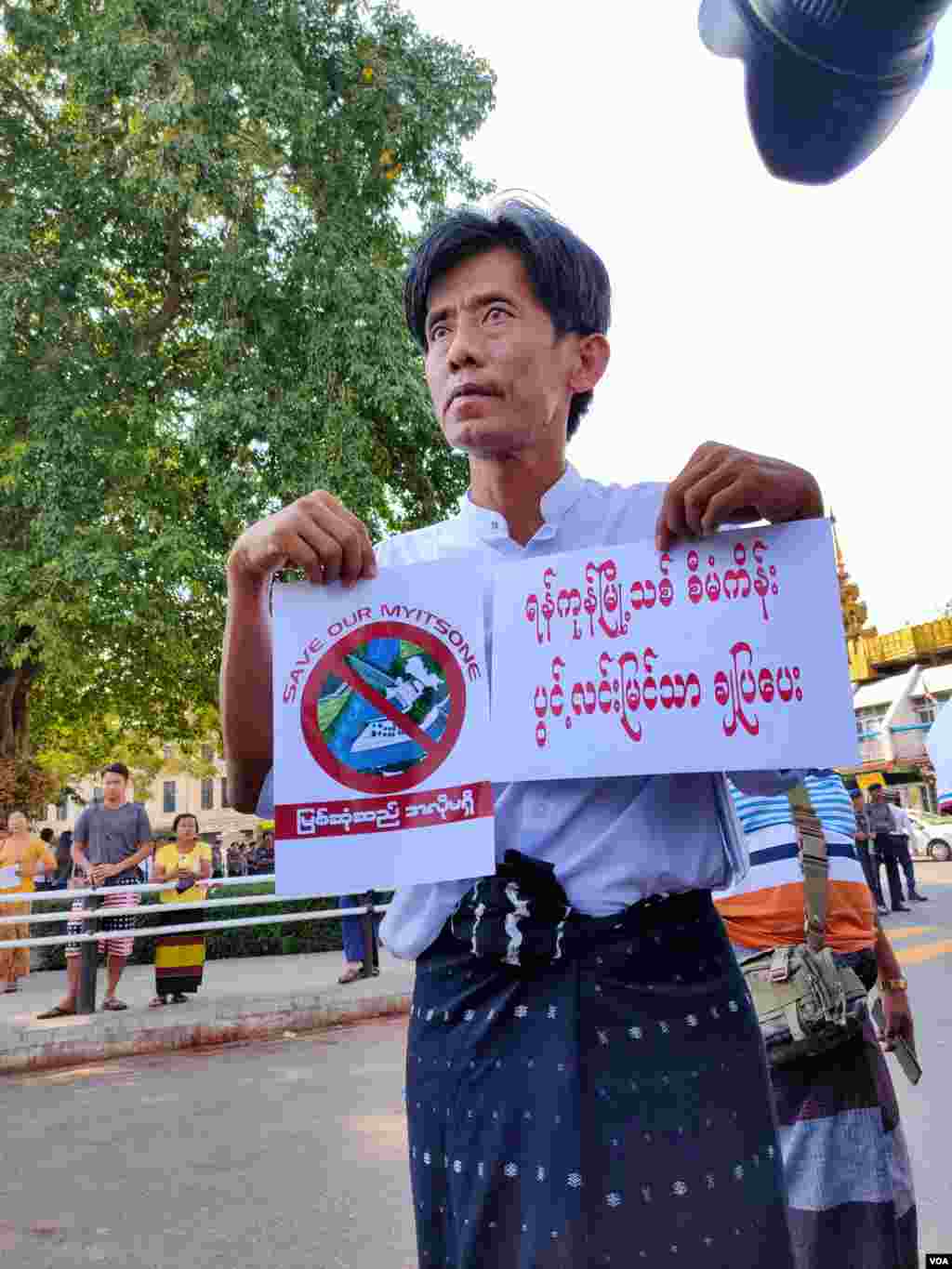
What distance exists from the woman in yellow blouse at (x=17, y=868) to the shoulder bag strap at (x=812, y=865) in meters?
8.67

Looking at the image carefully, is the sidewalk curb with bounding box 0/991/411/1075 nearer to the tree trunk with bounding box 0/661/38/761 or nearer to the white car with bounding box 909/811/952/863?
the tree trunk with bounding box 0/661/38/761

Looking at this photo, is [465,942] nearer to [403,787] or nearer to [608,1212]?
[403,787]

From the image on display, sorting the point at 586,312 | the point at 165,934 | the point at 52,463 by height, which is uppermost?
the point at 52,463

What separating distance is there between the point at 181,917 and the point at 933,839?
986 inches

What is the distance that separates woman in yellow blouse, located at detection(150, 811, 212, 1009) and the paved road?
1.58 m

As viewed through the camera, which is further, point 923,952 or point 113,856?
point 923,952

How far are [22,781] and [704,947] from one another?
17.4m

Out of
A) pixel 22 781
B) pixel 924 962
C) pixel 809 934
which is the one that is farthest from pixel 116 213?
pixel 809 934

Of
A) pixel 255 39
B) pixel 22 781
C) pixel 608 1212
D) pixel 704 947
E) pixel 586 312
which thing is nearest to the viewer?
pixel 608 1212

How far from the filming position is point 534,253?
156cm

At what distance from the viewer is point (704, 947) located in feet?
4.47

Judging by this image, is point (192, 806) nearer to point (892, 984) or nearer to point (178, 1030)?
point (178, 1030)

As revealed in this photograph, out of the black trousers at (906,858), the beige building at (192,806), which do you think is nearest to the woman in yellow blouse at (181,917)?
the black trousers at (906,858)

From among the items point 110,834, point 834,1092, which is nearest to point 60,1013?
point 110,834
